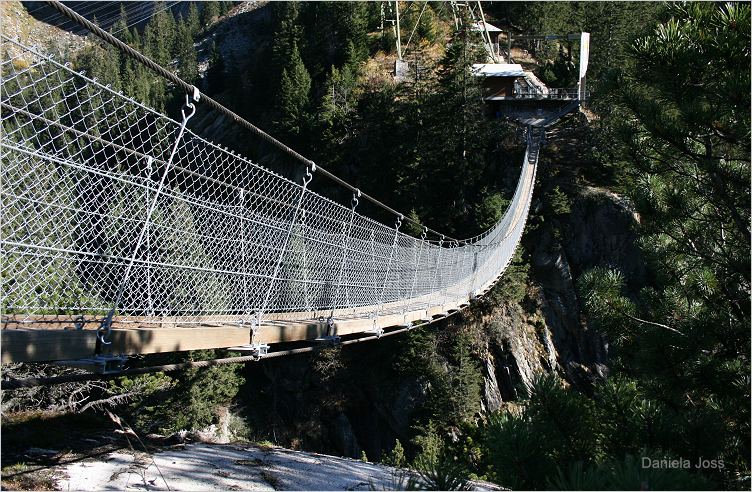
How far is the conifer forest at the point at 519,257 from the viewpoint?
3.70 feet

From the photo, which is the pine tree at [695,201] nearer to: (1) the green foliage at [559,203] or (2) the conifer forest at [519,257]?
(2) the conifer forest at [519,257]

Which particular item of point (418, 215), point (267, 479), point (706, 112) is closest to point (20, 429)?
point (267, 479)

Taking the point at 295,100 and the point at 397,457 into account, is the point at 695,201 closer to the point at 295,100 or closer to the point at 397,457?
the point at 397,457

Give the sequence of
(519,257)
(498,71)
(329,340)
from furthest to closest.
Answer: (498,71) → (519,257) → (329,340)

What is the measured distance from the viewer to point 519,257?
1087cm

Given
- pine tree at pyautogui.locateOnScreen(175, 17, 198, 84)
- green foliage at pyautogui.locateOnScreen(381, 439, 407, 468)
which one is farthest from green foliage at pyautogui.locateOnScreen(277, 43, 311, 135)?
green foliage at pyautogui.locateOnScreen(381, 439, 407, 468)

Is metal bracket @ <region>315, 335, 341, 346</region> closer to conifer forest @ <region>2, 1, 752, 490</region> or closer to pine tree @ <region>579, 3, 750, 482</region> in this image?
conifer forest @ <region>2, 1, 752, 490</region>

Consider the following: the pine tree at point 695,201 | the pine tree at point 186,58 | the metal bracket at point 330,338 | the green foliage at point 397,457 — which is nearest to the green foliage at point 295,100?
the pine tree at point 186,58

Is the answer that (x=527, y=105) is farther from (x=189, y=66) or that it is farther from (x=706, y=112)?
(x=189, y=66)

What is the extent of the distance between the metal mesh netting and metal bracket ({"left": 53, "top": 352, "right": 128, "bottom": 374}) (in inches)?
5.9

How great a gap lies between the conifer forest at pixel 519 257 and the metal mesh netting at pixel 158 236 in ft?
3.52
